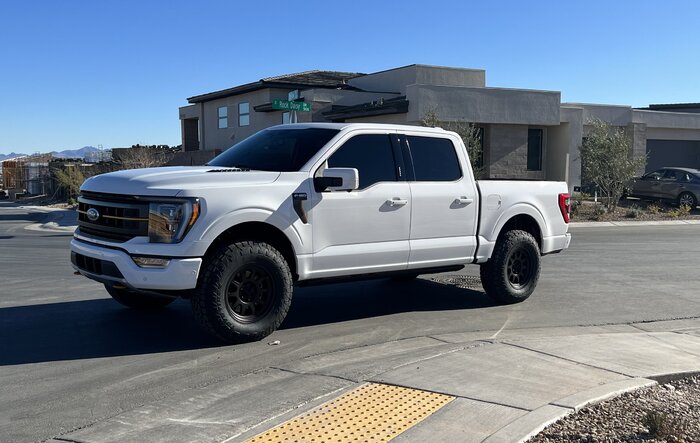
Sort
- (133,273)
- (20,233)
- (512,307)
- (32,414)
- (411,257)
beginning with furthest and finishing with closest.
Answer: (20,233) → (512,307) → (411,257) → (133,273) → (32,414)

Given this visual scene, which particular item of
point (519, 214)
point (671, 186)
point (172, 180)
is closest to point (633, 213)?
point (671, 186)

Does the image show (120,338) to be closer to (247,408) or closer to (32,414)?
(32,414)

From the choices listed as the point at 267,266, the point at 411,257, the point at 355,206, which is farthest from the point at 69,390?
the point at 411,257

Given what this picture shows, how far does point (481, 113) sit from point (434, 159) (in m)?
18.7

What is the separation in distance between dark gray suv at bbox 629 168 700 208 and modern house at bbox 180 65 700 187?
2.57 meters

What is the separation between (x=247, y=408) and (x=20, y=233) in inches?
695

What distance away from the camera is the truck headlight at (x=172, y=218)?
19.6ft

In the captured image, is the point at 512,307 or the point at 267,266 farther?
the point at 512,307

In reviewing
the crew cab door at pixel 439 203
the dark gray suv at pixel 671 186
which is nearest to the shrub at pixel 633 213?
the dark gray suv at pixel 671 186

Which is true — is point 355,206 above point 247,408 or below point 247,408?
above

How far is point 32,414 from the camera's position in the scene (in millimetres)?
4703

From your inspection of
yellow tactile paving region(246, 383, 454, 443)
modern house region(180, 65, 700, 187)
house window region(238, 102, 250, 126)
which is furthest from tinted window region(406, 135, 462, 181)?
house window region(238, 102, 250, 126)

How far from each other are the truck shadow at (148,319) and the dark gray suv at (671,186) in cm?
2025

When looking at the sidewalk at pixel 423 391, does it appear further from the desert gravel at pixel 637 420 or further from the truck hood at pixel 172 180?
the truck hood at pixel 172 180
